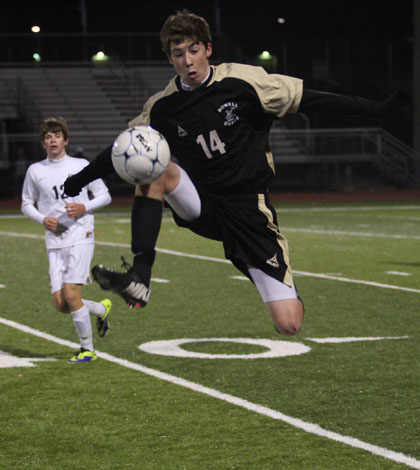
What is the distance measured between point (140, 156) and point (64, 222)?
10.7 ft

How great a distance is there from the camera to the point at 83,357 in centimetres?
809

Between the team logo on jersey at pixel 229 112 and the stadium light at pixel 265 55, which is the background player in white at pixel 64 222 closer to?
the team logo on jersey at pixel 229 112

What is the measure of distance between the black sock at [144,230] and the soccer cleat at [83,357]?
9.61 feet

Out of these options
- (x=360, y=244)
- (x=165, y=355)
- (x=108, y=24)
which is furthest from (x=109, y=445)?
(x=108, y=24)

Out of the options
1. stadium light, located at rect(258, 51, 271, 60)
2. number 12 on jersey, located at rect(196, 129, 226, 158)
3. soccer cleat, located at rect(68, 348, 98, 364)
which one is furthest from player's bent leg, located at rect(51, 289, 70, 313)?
stadium light, located at rect(258, 51, 271, 60)

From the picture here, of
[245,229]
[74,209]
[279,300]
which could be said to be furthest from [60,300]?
[245,229]

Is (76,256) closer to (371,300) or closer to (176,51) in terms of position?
(176,51)

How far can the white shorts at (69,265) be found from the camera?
811cm

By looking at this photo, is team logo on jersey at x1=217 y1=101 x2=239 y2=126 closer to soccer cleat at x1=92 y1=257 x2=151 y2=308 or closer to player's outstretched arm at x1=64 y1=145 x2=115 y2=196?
player's outstretched arm at x1=64 y1=145 x2=115 y2=196

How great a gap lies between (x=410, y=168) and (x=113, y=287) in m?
32.1

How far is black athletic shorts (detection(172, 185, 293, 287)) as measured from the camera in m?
5.72

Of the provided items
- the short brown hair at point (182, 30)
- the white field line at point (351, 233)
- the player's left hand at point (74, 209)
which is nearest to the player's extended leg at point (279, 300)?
the short brown hair at point (182, 30)

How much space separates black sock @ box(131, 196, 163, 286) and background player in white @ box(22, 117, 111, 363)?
267cm

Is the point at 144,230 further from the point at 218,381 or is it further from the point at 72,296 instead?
the point at 72,296
